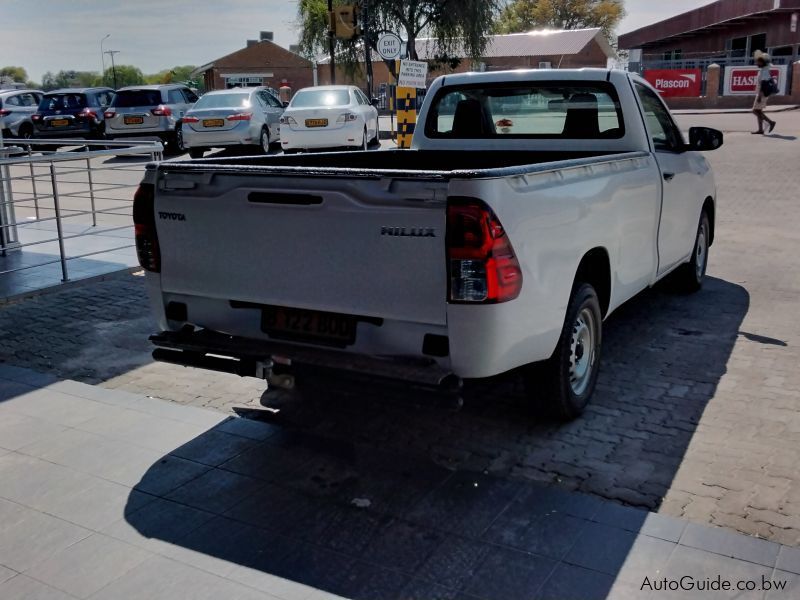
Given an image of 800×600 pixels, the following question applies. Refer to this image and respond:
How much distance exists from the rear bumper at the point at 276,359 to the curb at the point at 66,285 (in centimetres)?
396

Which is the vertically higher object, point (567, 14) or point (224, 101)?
point (567, 14)

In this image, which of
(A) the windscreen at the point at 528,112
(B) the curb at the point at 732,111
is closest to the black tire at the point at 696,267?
(A) the windscreen at the point at 528,112

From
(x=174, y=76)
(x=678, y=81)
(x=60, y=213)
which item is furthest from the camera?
(x=174, y=76)

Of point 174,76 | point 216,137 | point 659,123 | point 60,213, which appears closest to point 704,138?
point 659,123

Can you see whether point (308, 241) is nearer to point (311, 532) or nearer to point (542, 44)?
point (311, 532)

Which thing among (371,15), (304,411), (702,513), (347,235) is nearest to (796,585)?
(702,513)

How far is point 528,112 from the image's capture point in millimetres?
6367

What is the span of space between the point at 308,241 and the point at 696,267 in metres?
4.81

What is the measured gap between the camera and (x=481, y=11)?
42281mm

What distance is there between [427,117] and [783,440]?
3571mm

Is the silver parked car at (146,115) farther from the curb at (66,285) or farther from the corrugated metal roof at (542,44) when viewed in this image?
the corrugated metal roof at (542,44)

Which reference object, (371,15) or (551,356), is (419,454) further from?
(371,15)

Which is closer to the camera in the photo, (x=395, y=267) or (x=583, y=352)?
(x=395, y=267)

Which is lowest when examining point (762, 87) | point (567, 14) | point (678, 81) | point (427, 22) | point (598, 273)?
point (598, 273)
